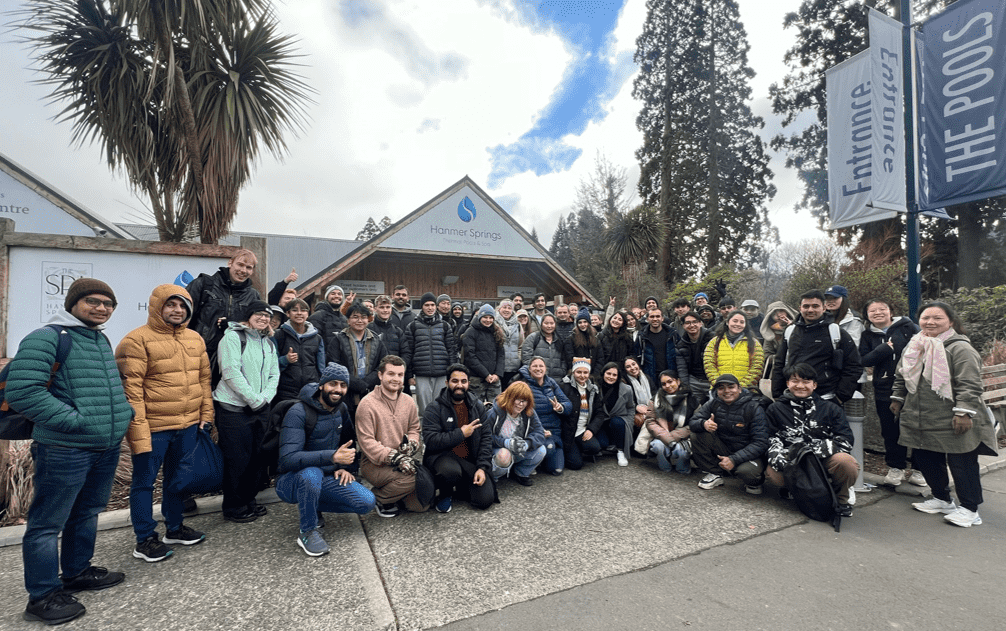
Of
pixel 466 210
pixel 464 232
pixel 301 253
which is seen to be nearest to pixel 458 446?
pixel 464 232

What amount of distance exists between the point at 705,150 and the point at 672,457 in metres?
20.4

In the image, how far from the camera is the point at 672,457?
5.03m

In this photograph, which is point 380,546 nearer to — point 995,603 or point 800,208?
point 995,603

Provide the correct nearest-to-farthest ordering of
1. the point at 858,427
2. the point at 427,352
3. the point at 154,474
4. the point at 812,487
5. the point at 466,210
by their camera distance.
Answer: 1. the point at 154,474
2. the point at 812,487
3. the point at 858,427
4. the point at 427,352
5. the point at 466,210

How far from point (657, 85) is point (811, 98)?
7756mm

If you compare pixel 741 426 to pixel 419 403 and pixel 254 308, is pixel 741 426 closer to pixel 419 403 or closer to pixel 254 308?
pixel 419 403

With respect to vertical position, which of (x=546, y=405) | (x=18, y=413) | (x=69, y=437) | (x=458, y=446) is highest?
(x=18, y=413)

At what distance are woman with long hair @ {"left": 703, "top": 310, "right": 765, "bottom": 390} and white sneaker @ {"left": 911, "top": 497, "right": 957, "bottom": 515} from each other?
64.8 inches

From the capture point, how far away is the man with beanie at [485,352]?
19.2 feet

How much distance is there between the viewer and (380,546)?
11.1 ft

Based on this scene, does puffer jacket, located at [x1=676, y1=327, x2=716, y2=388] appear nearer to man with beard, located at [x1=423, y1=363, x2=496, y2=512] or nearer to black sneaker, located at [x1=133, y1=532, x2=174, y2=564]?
man with beard, located at [x1=423, y1=363, x2=496, y2=512]

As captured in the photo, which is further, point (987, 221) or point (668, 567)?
point (987, 221)

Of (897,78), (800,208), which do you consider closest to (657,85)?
(800,208)

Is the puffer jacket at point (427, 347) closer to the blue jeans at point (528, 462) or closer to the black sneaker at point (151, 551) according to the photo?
the blue jeans at point (528, 462)
